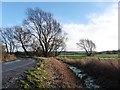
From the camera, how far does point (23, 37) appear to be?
66938 mm

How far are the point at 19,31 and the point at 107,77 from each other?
183 feet

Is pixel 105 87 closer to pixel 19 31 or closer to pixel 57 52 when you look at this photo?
pixel 57 52

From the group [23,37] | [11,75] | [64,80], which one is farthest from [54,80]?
[23,37]

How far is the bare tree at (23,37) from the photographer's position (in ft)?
208

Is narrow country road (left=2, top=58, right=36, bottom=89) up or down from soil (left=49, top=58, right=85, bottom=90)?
up

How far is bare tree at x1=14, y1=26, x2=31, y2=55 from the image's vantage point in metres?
63.4

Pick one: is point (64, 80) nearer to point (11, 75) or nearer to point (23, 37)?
point (11, 75)

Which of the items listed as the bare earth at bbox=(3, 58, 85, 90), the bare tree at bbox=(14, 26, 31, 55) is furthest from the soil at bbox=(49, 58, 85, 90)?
the bare tree at bbox=(14, 26, 31, 55)

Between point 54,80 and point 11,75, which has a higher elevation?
point 11,75

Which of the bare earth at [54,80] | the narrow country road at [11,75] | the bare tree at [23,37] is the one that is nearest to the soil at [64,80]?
the bare earth at [54,80]

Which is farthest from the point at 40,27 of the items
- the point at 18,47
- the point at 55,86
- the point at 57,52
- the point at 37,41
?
the point at 55,86

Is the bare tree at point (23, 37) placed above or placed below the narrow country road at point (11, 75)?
above

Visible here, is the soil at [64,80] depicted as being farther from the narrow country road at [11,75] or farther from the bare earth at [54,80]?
the narrow country road at [11,75]

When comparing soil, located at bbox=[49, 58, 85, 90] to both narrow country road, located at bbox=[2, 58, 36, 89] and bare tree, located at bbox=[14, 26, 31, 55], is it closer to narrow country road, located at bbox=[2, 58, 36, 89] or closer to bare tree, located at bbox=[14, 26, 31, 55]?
narrow country road, located at bbox=[2, 58, 36, 89]
